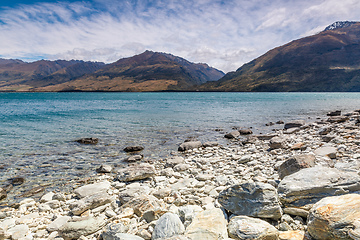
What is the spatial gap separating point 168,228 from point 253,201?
2.17 metres

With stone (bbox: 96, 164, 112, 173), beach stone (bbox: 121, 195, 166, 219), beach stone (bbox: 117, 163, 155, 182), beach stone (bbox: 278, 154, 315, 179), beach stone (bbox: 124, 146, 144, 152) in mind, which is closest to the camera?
beach stone (bbox: 121, 195, 166, 219)

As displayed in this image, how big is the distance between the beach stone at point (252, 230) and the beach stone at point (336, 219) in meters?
0.76

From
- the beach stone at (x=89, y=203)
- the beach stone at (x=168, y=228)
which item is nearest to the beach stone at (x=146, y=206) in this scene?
the beach stone at (x=168, y=228)

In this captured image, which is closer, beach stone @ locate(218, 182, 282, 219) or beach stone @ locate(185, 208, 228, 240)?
beach stone @ locate(185, 208, 228, 240)

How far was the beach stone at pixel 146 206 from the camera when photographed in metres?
5.49

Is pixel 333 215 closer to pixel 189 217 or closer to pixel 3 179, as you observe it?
pixel 189 217

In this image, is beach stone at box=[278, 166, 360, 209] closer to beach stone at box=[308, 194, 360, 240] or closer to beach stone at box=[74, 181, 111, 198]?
beach stone at box=[308, 194, 360, 240]

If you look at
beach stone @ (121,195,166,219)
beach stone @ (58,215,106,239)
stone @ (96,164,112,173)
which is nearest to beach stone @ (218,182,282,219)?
beach stone @ (121,195,166,219)

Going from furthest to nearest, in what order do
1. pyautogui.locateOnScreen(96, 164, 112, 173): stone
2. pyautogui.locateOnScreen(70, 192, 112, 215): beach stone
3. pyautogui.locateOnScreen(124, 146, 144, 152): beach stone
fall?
pyautogui.locateOnScreen(124, 146, 144, 152): beach stone, pyautogui.locateOnScreen(96, 164, 112, 173): stone, pyautogui.locateOnScreen(70, 192, 112, 215): beach stone

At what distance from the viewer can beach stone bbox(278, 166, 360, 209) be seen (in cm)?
465

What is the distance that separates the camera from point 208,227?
4.19 meters

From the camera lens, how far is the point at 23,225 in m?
5.55

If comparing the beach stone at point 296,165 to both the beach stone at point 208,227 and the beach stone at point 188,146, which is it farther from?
the beach stone at point 188,146

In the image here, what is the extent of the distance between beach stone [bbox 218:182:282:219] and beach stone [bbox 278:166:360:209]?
0.44 meters
